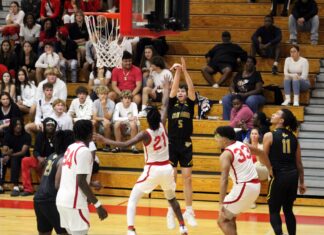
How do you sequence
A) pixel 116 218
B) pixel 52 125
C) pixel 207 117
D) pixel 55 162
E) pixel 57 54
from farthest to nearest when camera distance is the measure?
1. pixel 57 54
2. pixel 207 117
3. pixel 52 125
4. pixel 116 218
5. pixel 55 162

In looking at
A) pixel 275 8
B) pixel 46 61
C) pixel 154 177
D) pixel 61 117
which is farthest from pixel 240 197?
pixel 275 8

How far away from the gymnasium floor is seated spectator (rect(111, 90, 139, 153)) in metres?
1.31

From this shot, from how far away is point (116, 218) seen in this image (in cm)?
1302

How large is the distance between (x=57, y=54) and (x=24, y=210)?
16.4ft

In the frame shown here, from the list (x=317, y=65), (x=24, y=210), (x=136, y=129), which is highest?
(x=317, y=65)

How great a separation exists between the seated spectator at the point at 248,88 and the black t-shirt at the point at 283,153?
5295 millimetres

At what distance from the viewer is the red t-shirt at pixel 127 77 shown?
1656cm

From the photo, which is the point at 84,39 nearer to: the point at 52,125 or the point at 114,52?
the point at 114,52

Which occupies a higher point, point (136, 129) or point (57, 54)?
point (57, 54)

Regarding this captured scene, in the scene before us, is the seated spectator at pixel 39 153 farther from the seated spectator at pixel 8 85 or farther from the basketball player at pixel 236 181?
the basketball player at pixel 236 181

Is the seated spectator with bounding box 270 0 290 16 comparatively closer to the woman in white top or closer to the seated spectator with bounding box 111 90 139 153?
the woman in white top

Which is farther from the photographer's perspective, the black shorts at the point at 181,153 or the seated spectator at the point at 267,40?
the seated spectator at the point at 267,40

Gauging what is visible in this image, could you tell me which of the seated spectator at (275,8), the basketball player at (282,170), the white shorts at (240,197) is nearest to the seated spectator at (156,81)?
the seated spectator at (275,8)

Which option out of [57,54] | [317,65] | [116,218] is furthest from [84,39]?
[116,218]
